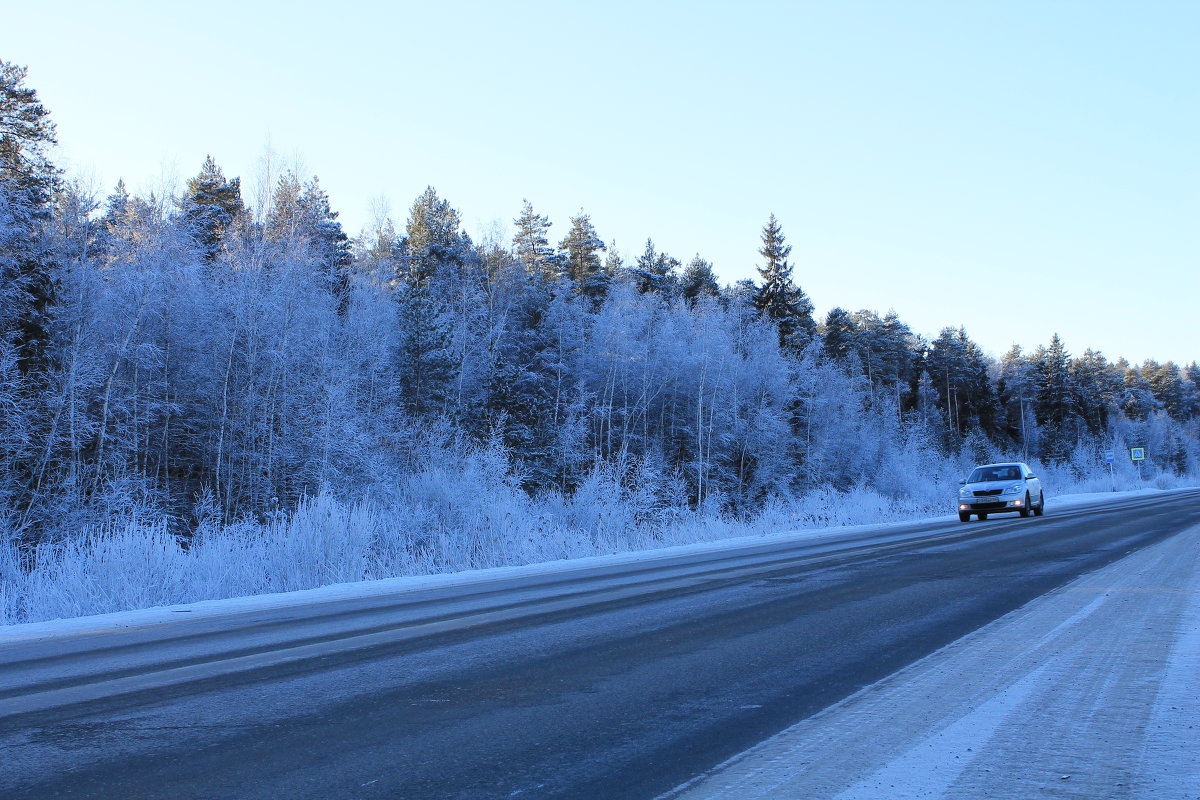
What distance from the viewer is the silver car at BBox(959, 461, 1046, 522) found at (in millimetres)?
25906

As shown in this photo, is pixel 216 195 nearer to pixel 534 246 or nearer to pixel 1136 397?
pixel 534 246

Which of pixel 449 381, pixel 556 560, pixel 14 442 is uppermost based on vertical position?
pixel 449 381

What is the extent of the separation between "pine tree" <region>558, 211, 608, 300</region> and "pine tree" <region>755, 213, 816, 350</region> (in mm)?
13818

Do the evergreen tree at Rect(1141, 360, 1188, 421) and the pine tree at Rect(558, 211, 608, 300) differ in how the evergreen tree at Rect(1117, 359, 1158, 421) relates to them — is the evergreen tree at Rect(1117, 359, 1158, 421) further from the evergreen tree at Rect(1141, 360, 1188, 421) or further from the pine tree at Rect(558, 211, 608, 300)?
the pine tree at Rect(558, 211, 608, 300)

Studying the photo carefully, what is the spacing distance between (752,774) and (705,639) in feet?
10.5

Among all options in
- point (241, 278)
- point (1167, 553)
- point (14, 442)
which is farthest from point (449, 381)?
point (1167, 553)

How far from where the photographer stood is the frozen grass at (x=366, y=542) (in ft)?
37.1

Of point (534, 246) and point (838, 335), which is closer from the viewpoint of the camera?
point (534, 246)

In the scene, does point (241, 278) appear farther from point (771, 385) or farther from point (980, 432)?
point (980, 432)

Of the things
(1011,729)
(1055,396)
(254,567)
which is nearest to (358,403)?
(254,567)

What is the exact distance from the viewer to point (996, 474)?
27.2 metres

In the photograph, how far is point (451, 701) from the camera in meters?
4.79

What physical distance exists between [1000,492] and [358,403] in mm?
26248

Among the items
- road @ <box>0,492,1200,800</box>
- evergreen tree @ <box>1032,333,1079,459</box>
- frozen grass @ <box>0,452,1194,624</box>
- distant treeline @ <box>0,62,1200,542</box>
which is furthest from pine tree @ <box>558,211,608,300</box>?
evergreen tree @ <box>1032,333,1079,459</box>
